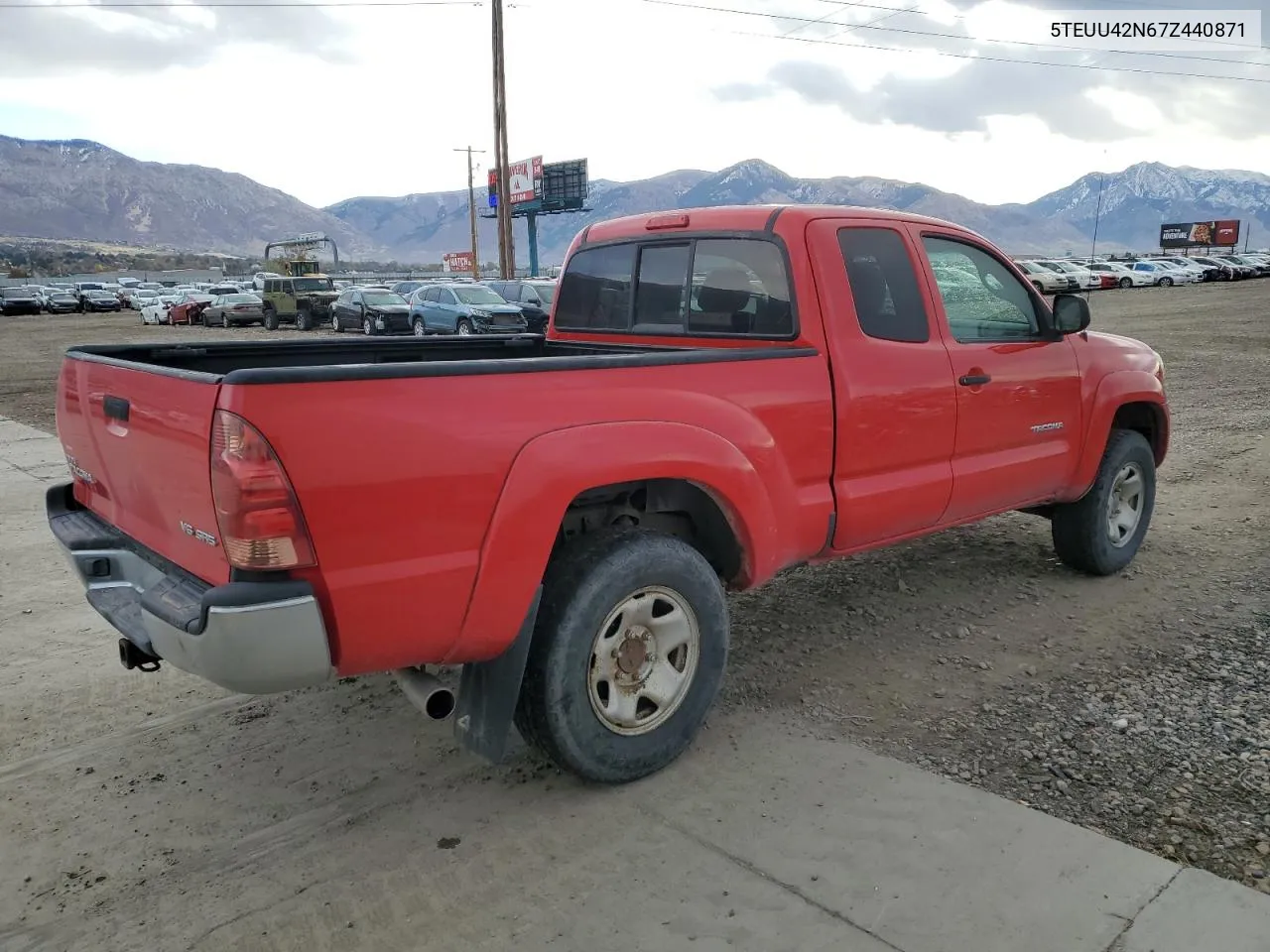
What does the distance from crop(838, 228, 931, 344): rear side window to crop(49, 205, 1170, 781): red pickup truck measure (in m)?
0.01

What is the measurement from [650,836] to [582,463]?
118cm

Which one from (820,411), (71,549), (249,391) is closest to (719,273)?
(820,411)

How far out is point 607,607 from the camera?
2998 millimetres

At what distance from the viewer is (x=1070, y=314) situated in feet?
14.9

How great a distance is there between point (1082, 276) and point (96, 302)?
50.5 meters

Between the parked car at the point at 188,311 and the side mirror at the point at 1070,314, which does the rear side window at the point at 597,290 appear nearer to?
the side mirror at the point at 1070,314

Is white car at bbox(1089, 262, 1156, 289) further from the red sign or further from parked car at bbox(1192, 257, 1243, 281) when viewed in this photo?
the red sign

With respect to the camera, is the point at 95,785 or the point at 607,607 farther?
the point at 95,785

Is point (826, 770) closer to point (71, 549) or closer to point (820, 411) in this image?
point (820, 411)

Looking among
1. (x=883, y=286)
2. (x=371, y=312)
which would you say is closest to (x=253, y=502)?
(x=883, y=286)

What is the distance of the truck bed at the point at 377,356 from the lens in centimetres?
245

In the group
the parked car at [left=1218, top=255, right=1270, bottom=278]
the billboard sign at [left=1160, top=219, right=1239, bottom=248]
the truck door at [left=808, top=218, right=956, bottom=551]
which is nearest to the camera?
the truck door at [left=808, top=218, right=956, bottom=551]

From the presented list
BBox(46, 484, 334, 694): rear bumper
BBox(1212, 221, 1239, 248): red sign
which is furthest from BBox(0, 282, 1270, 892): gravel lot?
BBox(1212, 221, 1239, 248): red sign

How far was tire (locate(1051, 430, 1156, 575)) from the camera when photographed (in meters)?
5.10
